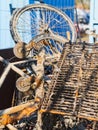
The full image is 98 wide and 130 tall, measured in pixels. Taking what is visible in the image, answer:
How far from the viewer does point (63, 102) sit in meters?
3.44

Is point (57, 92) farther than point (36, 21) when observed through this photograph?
No

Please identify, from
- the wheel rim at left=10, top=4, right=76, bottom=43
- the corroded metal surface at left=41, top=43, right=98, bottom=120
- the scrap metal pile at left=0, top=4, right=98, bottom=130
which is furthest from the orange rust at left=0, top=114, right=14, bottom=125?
the wheel rim at left=10, top=4, right=76, bottom=43

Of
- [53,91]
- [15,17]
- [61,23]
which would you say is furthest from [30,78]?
[61,23]

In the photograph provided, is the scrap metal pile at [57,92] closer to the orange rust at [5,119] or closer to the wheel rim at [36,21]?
the orange rust at [5,119]

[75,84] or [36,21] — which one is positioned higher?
[36,21]

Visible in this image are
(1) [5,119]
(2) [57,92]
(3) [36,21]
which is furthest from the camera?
Answer: (3) [36,21]

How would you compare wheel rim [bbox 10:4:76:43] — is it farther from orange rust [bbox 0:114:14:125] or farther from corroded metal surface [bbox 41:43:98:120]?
orange rust [bbox 0:114:14:125]

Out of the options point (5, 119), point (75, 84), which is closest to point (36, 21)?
point (75, 84)

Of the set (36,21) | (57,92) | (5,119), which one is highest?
(36,21)

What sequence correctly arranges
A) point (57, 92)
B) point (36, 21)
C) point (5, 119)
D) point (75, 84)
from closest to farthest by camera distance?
point (5, 119), point (57, 92), point (75, 84), point (36, 21)

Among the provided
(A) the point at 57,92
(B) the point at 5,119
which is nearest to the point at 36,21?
(A) the point at 57,92

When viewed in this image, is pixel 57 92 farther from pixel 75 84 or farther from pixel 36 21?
pixel 36 21

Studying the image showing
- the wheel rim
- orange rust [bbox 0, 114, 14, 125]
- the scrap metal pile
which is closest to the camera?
orange rust [bbox 0, 114, 14, 125]

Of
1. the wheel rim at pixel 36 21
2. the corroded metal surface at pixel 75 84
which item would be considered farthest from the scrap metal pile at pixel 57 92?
the wheel rim at pixel 36 21
